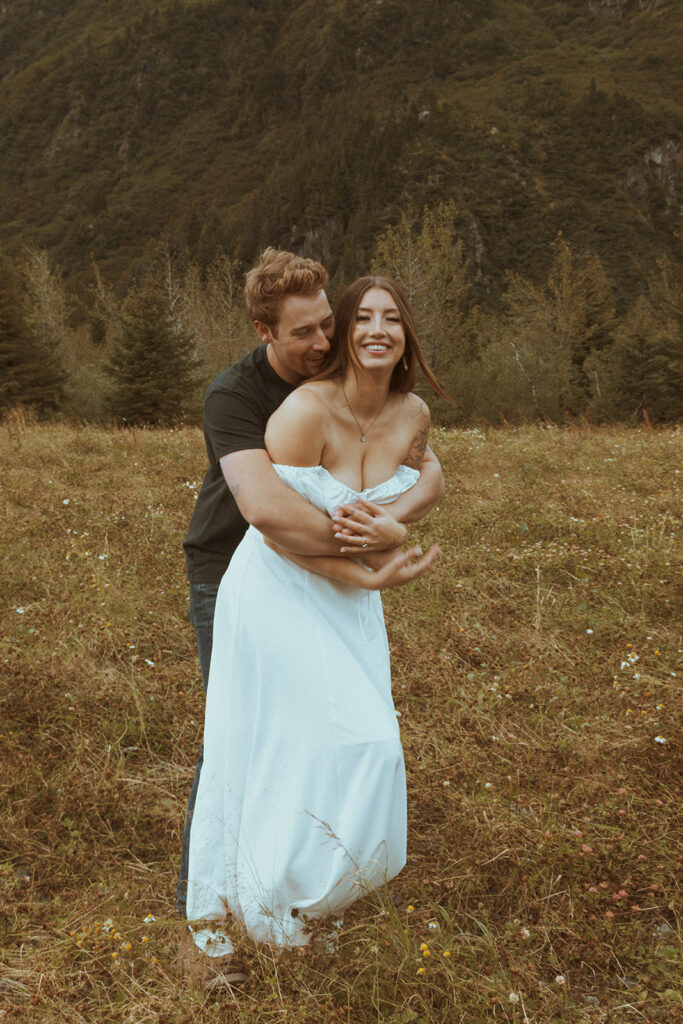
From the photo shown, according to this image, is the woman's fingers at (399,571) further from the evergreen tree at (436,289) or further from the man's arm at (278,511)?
the evergreen tree at (436,289)

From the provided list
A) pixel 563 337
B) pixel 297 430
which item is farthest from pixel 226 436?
pixel 563 337

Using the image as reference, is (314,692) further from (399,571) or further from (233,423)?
(233,423)

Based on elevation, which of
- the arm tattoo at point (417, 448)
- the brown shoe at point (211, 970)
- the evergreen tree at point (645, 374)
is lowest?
the evergreen tree at point (645, 374)

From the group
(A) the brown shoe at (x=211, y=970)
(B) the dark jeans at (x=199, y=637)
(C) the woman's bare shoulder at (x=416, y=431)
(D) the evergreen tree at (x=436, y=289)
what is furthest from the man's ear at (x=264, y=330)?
(D) the evergreen tree at (x=436, y=289)

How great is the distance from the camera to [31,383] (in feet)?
74.5

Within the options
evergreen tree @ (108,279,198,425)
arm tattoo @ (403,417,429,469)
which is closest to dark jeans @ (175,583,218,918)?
arm tattoo @ (403,417,429,469)

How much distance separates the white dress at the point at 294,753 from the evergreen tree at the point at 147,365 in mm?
18522

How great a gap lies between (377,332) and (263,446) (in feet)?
1.87

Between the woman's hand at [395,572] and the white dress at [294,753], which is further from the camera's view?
the woman's hand at [395,572]

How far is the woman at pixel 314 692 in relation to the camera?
2.59 meters

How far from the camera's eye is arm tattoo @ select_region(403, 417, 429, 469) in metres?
3.10

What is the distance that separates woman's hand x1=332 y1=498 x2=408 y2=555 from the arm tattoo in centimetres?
41

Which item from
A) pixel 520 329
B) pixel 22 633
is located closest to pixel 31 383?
pixel 22 633

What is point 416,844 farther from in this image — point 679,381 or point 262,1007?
point 679,381
